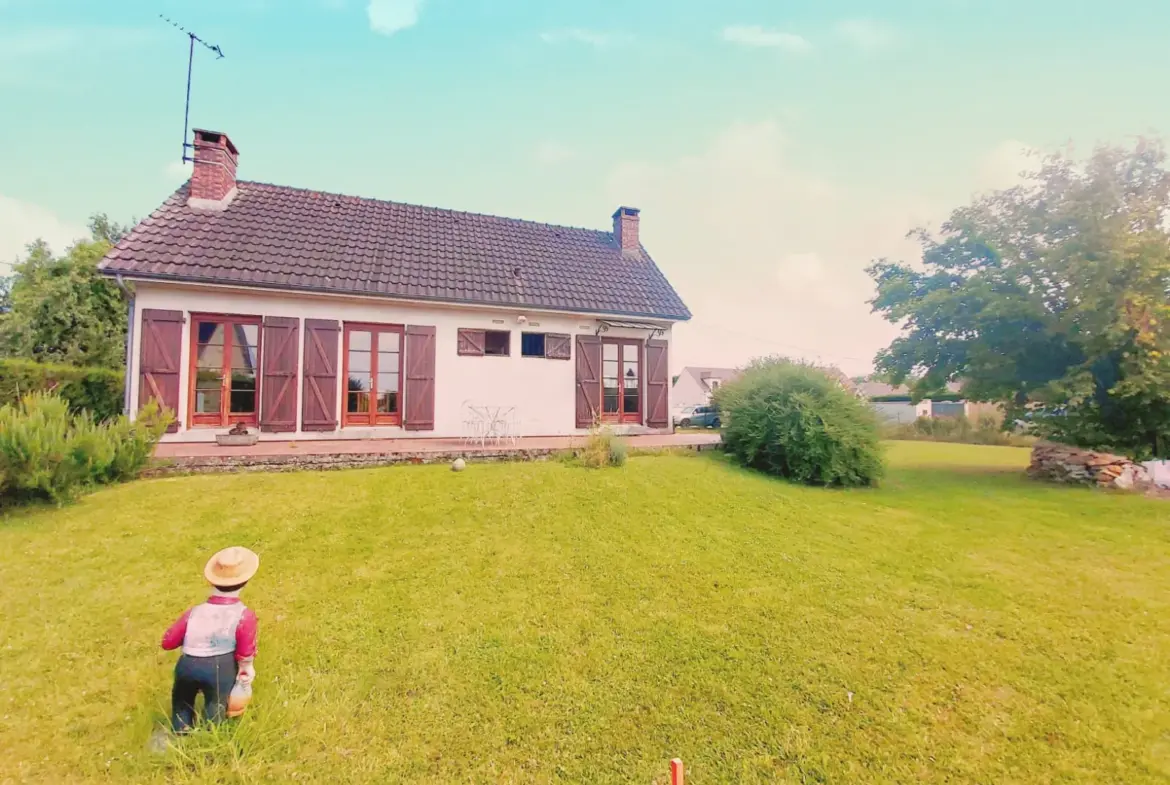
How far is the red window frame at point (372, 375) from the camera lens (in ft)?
32.8

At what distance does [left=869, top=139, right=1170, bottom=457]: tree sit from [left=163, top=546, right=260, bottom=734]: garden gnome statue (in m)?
11.9

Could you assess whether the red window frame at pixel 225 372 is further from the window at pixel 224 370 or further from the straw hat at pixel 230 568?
the straw hat at pixel 230 568

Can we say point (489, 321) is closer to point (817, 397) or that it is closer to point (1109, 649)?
point (817, 397)

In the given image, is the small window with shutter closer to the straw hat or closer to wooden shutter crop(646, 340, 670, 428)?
wooden shutter crop(646, 340, 670, 428)

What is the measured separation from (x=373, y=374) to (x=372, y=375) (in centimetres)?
3

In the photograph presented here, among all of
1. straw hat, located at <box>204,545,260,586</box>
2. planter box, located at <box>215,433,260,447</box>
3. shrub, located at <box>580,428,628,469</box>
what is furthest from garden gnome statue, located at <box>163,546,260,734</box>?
planter box, located at <box>215,433,260,447</box>

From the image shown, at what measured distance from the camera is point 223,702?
2625 millimetres

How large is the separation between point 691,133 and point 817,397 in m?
6.78

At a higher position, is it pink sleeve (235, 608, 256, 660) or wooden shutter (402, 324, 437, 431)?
wooden shutter (402, 324, 437, 431)

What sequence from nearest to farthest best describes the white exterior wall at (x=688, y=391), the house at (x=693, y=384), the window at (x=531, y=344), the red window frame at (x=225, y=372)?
the red window frame at (x=225, y=372) → the window at (x=531, y=344) → the house at (x=693, y=384) → the white exterior wall at (x=688, y=391)

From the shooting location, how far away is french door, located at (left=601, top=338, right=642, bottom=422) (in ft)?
40.3

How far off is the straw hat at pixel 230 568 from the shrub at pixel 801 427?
26.4ft

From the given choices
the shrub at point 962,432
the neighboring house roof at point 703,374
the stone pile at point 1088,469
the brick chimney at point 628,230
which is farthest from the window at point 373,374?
the neighboring house roof at point 703,374

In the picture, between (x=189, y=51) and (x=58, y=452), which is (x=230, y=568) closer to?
(x=58, y=452)
